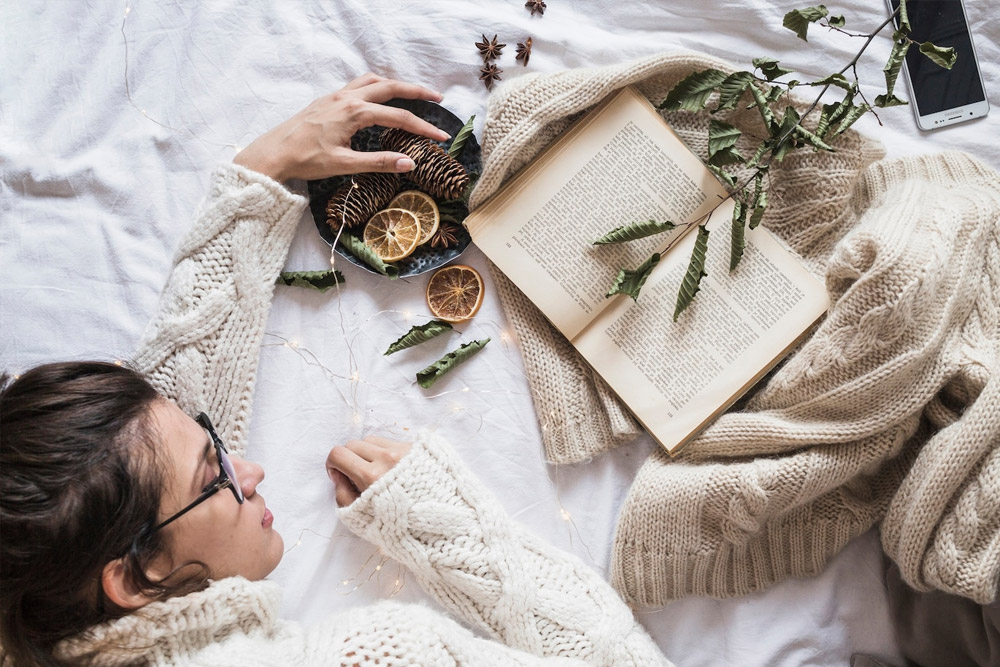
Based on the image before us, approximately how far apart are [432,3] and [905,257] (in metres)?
0.81

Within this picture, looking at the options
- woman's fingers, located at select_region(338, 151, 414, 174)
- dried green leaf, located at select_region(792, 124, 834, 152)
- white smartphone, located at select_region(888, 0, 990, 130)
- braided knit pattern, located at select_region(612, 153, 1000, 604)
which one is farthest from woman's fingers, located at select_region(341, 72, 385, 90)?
white smartphone, located at select_region(888, 0, 990, 130)

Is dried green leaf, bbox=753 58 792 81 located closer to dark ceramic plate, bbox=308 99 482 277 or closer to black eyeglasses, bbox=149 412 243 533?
dark ceramic plate, bbox=308 99 482 277

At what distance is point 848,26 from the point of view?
3.68ft

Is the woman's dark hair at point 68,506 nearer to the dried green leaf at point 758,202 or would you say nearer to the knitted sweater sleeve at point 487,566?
the knitted sweater sleeve at point 487,566

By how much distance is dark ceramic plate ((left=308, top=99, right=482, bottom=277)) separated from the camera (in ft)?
3.53

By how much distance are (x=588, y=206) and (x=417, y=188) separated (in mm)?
272

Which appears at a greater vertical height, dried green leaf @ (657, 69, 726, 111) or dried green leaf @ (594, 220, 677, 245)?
dried green leaf @ (657, 69, 726, 111)

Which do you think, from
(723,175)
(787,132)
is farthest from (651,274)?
(787,132)

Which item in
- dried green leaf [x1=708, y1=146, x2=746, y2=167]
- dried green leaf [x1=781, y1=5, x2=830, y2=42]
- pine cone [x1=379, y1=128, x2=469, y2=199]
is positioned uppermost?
dried green leaf [x1=781, y1=5, x2=830, y2=42]

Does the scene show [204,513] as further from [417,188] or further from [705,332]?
[705,332]

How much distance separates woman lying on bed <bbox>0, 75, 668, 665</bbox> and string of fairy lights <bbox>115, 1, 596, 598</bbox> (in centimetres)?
6

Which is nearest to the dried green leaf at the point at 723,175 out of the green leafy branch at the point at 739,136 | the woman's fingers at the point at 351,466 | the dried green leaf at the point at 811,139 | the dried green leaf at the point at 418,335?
the green leafy branch at the point at 739,136

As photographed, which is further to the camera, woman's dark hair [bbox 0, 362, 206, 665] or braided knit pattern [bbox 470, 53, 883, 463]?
braided knit pattern [bbox 470, 53, 883, 463]

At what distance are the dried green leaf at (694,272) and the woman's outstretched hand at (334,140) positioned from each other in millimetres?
422
